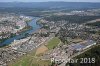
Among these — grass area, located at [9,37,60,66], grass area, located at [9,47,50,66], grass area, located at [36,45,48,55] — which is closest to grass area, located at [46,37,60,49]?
grass area, located at [36,45,48,55]

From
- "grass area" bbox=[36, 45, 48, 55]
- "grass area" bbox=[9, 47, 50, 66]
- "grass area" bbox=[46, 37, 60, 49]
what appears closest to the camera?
"grass area" bbox=[9, 47, 50, 66]

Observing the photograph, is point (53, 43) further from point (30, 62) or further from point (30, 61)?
point (30, 62)

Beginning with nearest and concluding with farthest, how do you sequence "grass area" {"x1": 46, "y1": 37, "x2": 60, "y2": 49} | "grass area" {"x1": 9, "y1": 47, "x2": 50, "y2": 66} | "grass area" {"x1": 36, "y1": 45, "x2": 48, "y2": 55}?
"grass area" {"x1": 9, "y1": 47, "x2": 50, "y2": 66}
"grass area" {"x1": 36, "y1": 45, "x2": 48, "y2": 55}
"grass area" {"x1": 46, "y1": 37, "x2": 60, "y2": 49}

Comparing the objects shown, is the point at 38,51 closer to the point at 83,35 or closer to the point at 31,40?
the point at 31,40

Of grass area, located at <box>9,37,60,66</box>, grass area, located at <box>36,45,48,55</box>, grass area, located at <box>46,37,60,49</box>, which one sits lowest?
grass area, located at <box>46,37,60,49</box>

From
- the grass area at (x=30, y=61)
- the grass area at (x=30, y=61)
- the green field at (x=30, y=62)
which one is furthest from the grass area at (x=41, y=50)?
the green field at (x=30, y=62)

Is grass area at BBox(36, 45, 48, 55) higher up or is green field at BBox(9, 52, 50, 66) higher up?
green field at BBox(9, 52, 50, 66)

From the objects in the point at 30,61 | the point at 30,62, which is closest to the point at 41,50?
the point at 30,61

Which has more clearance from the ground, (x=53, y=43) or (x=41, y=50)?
(x=41, y=50)

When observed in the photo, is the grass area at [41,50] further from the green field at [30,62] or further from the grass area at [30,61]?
the green field at [30,62]

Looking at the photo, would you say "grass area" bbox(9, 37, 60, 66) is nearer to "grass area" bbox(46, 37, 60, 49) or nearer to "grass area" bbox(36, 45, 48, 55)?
"grass area" bbox(36, 45, 48, 55)
